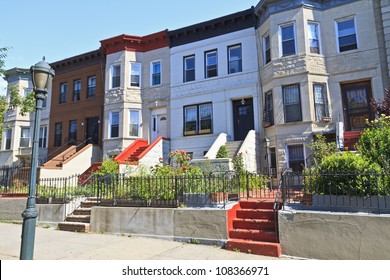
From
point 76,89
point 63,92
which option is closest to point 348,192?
point 76,89

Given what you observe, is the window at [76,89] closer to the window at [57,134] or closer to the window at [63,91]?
the window at [63,91]

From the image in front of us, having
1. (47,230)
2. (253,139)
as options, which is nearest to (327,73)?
(253,139)

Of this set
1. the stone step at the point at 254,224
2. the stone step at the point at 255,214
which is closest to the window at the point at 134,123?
the stone step at the point at 255,214

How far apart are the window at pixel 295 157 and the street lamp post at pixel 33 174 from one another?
38.3ft

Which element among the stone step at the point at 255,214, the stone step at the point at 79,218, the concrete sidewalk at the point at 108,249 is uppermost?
the stone step at the point at 255,214

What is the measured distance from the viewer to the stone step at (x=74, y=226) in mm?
9922

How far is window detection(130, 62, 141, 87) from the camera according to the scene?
20688 mm

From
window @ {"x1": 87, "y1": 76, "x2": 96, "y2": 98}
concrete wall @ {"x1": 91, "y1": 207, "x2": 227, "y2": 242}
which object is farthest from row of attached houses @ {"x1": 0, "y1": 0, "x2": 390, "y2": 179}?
concrete wall @ {"x1": 91, "y1": 207, "x2": 227, "y2": 242}

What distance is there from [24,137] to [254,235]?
2406 centimetres

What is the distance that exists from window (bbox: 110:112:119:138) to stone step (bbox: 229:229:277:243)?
14.4 m

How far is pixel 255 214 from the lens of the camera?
8164 millimetres

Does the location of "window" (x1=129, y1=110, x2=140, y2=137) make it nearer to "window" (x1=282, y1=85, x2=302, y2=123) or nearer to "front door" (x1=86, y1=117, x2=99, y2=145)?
"front door" (x1=86, y1=117, x2=99, y2=145)
